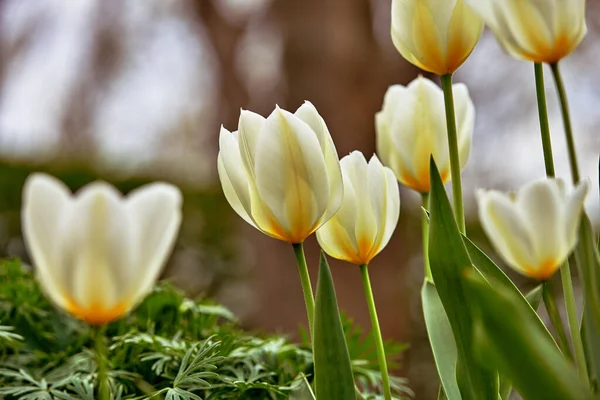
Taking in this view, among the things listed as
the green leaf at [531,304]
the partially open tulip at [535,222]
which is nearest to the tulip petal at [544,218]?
the partially open tulip at [535,222]

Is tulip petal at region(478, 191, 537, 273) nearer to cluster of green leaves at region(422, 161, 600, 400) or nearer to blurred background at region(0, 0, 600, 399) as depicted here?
cluster of green leaves at region(422, 161, 600, 400)

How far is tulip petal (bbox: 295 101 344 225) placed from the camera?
0.41 m

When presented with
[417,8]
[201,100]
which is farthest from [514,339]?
[201,100]

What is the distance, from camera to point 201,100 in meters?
4.11

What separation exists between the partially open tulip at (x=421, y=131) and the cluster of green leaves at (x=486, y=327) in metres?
0.09

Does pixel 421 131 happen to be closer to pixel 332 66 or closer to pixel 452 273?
pixel 452 273

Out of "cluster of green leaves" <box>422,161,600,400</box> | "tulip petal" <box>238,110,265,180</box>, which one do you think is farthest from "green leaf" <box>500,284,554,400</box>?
"tulip petal" <box>238,110,265,180</box>

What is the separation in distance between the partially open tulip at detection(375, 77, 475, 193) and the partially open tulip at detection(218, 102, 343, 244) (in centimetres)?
14

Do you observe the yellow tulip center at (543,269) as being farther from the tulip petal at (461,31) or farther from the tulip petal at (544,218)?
the tulip petal at (461,31)

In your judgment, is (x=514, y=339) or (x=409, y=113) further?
(x=409, y=113)

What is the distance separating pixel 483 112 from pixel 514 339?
3.15 metres

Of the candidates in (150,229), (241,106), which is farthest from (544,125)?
(241,106)

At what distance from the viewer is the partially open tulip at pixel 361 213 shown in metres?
0.46

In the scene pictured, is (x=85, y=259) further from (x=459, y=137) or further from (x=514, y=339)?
(x=459, y=137)
